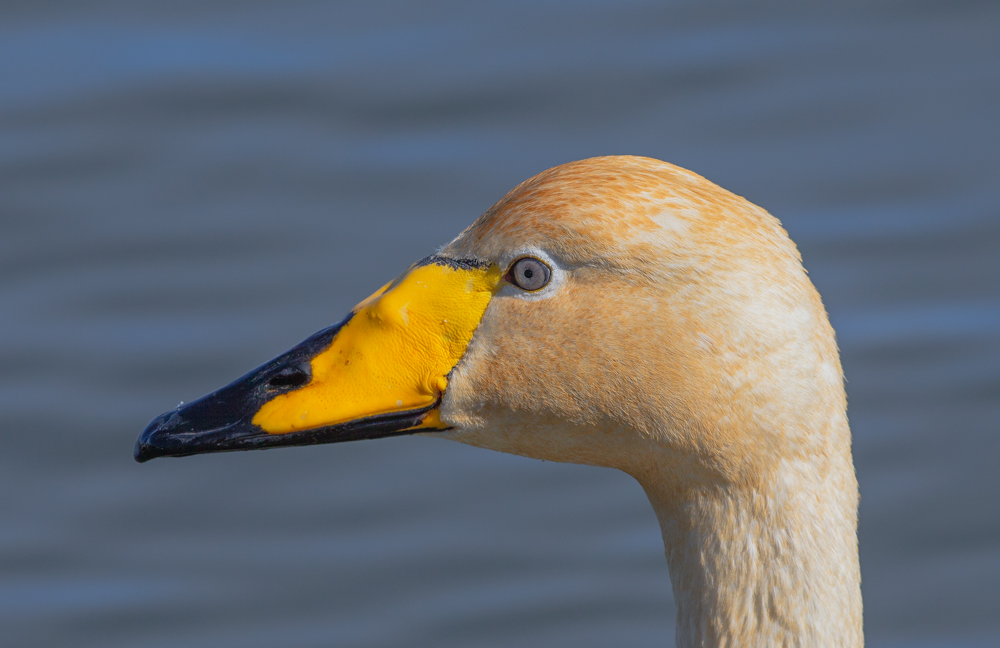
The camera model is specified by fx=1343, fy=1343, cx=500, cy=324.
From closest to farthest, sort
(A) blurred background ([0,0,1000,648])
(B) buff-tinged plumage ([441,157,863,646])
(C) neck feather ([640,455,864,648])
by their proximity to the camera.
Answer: (B) buff-tinged plumage ([441,157,863,646]), (C) neck feather ([640,455,864,648]), (A) blurred background ([0,0,1000,648])

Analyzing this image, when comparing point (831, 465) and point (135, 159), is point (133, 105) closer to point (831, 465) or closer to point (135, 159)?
point (135, 159)

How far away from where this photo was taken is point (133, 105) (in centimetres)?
924

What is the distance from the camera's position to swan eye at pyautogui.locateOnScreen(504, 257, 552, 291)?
4.11 m

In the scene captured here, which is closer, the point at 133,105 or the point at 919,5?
the point at 133,105

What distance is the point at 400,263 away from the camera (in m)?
8.23

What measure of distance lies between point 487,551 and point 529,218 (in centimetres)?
337

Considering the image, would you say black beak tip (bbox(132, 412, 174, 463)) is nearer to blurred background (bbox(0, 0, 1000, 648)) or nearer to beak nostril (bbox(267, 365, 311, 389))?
beak nostril (bbox(267, 365, 311, 389))

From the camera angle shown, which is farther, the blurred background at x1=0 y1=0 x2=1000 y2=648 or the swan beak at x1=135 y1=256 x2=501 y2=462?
the blurred background at x1=0 y1=0 x2=1000 y2=648

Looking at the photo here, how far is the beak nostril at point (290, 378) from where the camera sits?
4.29 m

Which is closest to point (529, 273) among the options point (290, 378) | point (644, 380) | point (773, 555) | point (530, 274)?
point (530, 274)

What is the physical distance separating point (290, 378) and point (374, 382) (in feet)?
0.94

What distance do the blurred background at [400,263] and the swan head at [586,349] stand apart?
9.33 feet

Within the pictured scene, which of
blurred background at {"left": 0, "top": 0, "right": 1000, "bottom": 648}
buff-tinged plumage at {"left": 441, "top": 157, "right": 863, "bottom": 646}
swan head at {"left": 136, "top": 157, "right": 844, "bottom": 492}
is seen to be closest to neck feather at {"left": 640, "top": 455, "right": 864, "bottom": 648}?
buff-tinged plumage at {"left": 441, "top": 157, "right": 863, "bottom": 646}

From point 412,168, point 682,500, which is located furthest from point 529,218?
point 412,168
